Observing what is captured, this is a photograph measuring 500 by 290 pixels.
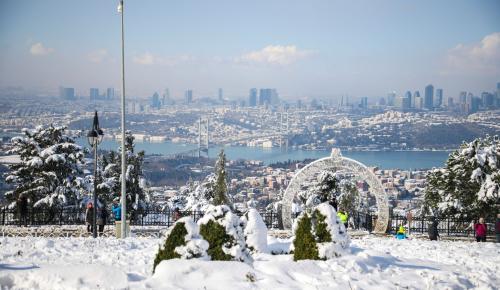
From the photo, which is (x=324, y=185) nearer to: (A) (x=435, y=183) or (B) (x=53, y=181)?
(A) (x=435, y=183)

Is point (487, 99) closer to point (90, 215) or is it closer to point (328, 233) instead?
point (90, 215)

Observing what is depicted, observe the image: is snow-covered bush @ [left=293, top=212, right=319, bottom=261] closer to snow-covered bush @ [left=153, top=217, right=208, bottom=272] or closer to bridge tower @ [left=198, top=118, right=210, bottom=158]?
snow-covered bush @ [left=153, top=217, right=208, bottom=272]

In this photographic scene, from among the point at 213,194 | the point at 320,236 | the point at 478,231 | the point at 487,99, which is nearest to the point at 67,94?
the point at 213,194

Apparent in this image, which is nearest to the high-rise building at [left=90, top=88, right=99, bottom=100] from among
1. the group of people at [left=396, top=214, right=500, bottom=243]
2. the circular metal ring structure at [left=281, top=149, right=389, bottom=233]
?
the circular metal ring structure at [left=281, top=149, right=389, bottom=233]

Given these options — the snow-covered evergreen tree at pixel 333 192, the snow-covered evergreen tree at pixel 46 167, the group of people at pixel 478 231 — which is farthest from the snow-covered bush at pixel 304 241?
the snow-covered evergreen tree at pixel 333 192

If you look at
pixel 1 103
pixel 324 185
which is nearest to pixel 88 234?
pixel 324 185

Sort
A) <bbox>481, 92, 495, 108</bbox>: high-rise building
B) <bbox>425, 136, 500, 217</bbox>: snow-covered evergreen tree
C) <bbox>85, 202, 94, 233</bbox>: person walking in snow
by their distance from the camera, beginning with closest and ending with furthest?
<bbox>85, 202, 94, 233</bbox>: person walking in snow → <bbox>425, 136, 500, 217</bbox>: snow-covered evergreen tree → <bbox>481, 92, 495, 108</bbox>: high-rise building

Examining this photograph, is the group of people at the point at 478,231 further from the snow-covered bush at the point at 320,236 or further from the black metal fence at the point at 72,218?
the snow-covered bush at the point at 320,236
